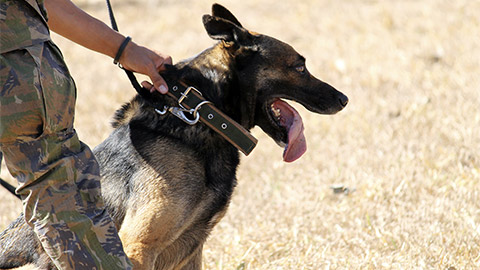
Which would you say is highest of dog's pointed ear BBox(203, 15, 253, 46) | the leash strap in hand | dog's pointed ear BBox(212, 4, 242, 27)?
Answer: dog's pointed ear BBox(212, 4, 242, 27)

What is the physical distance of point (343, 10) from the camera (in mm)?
11055

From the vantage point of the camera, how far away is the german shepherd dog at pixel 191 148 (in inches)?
120

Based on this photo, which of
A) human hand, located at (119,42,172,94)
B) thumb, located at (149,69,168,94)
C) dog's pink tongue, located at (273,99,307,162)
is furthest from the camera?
dog's pink tongue, located at (273,99,307,162)

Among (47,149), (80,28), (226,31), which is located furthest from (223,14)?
(47,149)

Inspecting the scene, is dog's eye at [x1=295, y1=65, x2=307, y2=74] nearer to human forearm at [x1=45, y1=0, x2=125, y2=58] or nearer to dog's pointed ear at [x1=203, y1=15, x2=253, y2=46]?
dog's pointed ear at [x1=203, y1=15, x2=253, y2=46]

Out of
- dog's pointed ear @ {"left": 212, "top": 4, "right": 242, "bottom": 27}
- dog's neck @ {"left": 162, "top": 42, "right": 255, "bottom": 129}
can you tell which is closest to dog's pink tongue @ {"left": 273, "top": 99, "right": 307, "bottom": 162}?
dog's neck @ {"left": 162, "top": 42, "right": 255, "bottom": 129}

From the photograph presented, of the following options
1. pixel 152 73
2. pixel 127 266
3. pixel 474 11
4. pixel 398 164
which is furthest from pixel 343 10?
pixel 127 266

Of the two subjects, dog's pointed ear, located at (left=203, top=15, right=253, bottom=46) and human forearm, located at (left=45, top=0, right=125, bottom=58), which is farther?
dog's pointed ear, located at (left=203, top=15, right=253, bottom=46)

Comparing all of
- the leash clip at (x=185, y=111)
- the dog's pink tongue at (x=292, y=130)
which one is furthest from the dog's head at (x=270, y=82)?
the leash clip at (x=185, y=111)

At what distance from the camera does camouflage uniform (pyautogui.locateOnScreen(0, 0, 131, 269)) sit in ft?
7.65

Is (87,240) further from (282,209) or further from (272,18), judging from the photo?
(272,18)

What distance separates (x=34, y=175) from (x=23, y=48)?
0.49 m

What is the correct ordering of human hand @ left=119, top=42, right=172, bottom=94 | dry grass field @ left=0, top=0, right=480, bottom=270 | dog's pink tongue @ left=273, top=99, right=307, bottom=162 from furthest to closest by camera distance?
dry grass field @ left=0, top=0, right=480, bottom=270 → dog's pink tongue @ left=273, top=99, right=307, bottom=162 → human hand @ left=119, top=42, right=172, bottom=94

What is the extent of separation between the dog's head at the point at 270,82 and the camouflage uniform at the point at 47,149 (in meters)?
1.11
